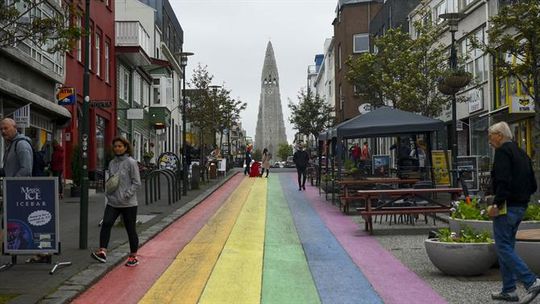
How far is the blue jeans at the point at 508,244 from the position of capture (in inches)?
267

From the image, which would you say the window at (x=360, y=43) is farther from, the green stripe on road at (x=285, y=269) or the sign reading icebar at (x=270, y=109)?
the sign reading icebar at (x=270, y=109)

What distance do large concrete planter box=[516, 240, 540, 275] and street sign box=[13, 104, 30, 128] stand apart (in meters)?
12.5

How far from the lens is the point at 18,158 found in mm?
8617

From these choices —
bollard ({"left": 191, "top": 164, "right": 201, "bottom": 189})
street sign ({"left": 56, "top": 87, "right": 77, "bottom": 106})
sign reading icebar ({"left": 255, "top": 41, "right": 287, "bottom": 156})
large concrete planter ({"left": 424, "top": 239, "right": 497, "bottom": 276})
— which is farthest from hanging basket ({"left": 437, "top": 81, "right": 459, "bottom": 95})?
sign reading icebar ({"left": 255, "top": 41, "right": 287, "bottom": 156})

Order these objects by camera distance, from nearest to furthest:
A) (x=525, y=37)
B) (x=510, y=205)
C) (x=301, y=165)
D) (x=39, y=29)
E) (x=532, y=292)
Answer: (x=532, y=292), (x=510, y=205), (x=39, y=29), (x=525, y=37), (x=301, y=165)

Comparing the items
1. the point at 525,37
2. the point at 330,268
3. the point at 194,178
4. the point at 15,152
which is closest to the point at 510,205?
the point at 330,268

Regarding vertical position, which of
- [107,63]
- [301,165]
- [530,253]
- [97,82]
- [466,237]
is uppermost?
[107,63]

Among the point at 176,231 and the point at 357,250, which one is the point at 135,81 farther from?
the point at 357,250

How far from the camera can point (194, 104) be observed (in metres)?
42.8

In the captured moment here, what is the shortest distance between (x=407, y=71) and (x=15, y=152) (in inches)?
806

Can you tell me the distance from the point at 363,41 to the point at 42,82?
135 ft

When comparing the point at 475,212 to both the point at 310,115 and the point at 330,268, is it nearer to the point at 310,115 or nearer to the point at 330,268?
the point at 330,268

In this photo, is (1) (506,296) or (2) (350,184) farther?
(2) (350,184)

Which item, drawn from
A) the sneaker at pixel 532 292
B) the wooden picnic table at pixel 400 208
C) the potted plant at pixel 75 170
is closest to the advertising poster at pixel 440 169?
the wooden picnic table at pixel 400 208
